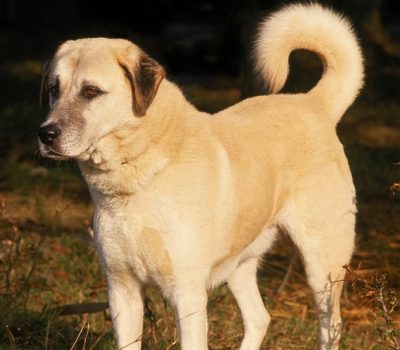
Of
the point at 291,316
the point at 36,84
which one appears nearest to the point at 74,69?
the point at 291,316

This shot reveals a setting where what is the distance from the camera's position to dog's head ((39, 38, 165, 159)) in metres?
3.85

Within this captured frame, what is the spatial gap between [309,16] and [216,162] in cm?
123

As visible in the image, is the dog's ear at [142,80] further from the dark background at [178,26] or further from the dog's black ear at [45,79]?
the dark background at [178,26]

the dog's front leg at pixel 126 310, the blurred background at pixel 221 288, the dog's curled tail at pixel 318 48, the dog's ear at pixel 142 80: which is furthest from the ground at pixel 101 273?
the dog's curled tail at pixel 318 48

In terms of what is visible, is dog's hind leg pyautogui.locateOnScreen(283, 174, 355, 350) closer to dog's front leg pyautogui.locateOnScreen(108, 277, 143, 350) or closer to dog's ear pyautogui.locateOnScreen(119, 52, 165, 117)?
dog's front leg pyautogui.locateOnScreen(108, 277, 143, 350)

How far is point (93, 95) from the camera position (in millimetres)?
3898

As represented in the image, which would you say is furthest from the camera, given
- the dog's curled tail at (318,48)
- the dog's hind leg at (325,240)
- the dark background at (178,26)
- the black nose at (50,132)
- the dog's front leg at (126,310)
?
the dark background at (178,26)

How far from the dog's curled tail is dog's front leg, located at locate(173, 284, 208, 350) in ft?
4.80

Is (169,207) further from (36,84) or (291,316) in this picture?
(36,84)

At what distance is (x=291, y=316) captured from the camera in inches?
239

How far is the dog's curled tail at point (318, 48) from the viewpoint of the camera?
4980 mm

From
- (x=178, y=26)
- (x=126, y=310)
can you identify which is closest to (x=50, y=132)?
(x=126, y=310)

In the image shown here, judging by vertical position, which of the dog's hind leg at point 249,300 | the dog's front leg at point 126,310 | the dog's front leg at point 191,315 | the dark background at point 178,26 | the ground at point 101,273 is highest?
the dog's front leg at point 191,315

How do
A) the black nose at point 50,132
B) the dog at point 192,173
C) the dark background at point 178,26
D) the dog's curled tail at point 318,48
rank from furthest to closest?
the dark background at point 178,26
the dog's curled tail at point 318,48
the dog at point 192,173
the black nose at point 50,132
